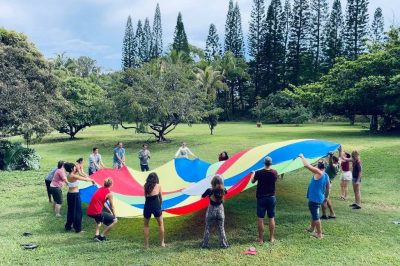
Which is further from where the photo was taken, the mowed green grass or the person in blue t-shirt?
the person in blue t-shirt

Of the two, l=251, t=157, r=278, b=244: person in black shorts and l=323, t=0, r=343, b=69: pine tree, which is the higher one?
l=323, t=0, r=343, b=69: pine tree

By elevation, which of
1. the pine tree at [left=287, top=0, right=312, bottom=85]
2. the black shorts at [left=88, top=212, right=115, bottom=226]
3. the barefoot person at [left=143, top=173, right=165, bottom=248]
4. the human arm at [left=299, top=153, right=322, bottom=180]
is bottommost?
the black shorts at [left=88, top=212, right=115, bottom=226]

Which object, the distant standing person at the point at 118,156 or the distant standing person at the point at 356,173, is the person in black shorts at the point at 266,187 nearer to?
the distant standing person at the point at 356,173

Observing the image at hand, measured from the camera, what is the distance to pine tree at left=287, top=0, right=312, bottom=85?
2047 inches

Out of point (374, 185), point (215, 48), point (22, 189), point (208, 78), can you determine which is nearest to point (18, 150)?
point (22, 189)

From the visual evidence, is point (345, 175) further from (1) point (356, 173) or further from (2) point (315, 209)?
(2) point (315, 209)

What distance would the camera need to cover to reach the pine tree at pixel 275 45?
53.9m

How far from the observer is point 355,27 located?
160 feet

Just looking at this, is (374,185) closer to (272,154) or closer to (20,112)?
(272,154)

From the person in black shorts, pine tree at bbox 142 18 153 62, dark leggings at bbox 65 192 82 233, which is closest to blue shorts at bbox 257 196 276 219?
the person in black shorts

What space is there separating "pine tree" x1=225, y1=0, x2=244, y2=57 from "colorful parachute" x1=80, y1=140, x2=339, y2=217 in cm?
5077

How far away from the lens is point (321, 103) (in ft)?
97.8

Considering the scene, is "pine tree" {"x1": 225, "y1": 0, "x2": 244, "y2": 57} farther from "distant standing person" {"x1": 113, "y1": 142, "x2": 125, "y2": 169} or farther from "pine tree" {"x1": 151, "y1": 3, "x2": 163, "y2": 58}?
"distant standing person" {"x1": 113, "y1": 142, "x2": 125, "y2": 169}

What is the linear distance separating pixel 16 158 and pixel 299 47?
138ft
